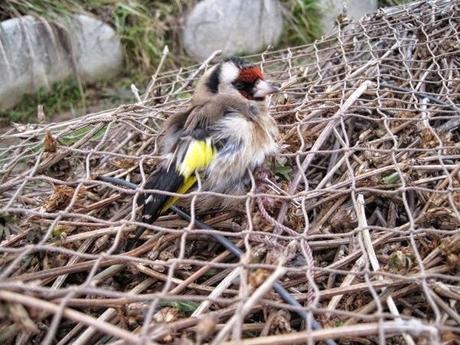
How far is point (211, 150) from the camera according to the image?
145 centimetres

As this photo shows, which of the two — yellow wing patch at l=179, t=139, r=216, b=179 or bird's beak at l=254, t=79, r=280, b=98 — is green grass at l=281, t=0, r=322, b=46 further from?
yellow wing patch at l=179, t=139, r=216, b=179

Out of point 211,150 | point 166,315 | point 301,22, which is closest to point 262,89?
point 211,150

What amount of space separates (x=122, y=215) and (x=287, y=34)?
3473mm

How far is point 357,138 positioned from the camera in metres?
1.71

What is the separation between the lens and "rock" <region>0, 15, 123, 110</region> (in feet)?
12.4

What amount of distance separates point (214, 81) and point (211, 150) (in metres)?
0.38

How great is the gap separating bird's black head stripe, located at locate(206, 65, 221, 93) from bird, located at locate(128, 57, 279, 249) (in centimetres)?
9

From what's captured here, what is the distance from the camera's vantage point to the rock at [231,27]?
440 centimetres

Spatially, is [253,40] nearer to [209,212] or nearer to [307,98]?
[307,98]

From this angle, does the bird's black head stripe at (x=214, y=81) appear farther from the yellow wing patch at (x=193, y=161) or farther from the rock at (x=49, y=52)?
the rock at (x=49, y=52)

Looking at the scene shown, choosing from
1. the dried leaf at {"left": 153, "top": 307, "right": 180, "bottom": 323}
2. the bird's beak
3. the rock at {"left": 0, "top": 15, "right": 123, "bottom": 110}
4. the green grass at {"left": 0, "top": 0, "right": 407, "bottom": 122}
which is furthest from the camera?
the green grass at {"left": 0, "top": 0, "right": 407, "bottom": 122}

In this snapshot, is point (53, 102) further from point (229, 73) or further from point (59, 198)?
point (59, 198)

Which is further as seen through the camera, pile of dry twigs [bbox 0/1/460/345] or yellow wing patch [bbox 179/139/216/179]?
yellow wing patch [bbox 179/139/216/179]

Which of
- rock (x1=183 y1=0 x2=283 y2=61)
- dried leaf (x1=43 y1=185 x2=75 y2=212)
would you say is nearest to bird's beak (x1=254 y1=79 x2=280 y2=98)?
dried leaf (x1=43 y1=185 x2=75 y2=212)
